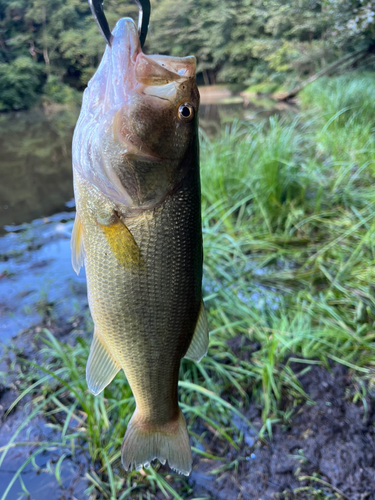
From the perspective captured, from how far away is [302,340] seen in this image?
209 cm

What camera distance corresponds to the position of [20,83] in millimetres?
10188

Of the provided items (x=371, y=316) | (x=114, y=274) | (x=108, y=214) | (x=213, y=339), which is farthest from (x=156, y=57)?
(x=371, y=316)

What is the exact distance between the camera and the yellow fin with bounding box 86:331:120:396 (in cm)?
89

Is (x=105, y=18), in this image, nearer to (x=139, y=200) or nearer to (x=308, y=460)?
(x=139, y=200)

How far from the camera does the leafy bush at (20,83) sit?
8.84 m

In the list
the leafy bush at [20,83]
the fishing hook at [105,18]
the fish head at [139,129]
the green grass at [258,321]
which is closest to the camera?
the fishing hook at [105,18]

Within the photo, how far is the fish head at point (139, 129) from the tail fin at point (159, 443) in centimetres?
66

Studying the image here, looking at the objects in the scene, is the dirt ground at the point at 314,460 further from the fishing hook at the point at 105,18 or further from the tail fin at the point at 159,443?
the fishing hook at the point at 105,18

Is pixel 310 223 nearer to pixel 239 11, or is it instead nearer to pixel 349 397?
pixel 349 397

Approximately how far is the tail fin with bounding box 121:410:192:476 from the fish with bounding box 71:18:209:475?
21cm

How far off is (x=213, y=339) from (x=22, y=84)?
451 inches

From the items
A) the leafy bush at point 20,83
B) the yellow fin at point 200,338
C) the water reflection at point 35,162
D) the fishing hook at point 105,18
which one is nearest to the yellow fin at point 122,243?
the yellow fin at point 200,338

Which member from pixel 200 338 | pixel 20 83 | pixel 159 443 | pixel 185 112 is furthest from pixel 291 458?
pixel 20 83

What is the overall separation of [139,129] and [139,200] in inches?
6.4
